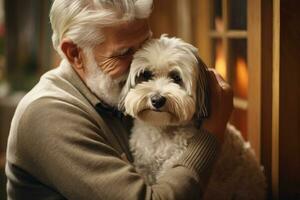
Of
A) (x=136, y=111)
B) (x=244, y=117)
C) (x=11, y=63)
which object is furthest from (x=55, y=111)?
(x=11, y=63)

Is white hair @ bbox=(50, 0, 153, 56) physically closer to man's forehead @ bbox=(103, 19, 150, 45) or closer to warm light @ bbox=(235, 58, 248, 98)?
man's forehead @ bbox=(103, 19, 150, 45)

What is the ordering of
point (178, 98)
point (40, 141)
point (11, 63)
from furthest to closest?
point (11, 63)
point (178, 98)
point (40, 141)

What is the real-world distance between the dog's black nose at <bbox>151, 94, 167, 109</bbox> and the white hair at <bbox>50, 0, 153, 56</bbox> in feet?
0.80

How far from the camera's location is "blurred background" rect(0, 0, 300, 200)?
68.1 inches

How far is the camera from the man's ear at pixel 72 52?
1.50 metres

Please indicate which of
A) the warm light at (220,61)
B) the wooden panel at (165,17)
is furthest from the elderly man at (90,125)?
the wooden panel at (165,17)

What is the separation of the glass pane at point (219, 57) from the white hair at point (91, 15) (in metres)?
0.89

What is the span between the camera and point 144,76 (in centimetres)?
154

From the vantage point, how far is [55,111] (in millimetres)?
1309

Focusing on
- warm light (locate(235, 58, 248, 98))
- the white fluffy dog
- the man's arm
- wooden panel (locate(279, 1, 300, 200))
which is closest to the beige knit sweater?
the man's arm

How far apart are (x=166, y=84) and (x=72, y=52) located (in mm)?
313

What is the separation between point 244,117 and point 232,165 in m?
0.50

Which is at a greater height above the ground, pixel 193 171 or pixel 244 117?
pixel 193 171

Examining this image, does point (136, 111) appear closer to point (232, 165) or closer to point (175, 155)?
point (175, 155)
